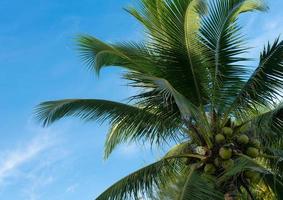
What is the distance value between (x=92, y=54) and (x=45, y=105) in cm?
144

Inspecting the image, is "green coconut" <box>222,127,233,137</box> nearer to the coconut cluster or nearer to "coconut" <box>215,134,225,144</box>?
the coconut cluster

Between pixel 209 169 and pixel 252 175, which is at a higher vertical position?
pixel 209 169

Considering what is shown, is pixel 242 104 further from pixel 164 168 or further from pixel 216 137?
pixel 164 168

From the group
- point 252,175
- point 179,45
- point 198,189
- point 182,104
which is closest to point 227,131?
point 252,175

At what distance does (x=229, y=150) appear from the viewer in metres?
10.7

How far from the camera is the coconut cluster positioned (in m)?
10.7

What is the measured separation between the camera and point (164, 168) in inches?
447

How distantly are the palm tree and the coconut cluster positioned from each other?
2 cm

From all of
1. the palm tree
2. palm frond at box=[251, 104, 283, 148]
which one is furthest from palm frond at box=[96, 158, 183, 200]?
palm frond at box=[251, 104, 283, 148]

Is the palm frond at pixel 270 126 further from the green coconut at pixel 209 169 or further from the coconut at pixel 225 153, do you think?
the green coconut at pixel 209 169

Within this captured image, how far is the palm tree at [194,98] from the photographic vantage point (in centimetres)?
1095

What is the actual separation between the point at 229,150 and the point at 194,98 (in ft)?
4.73

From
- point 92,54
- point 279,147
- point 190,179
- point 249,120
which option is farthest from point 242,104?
point 92,54

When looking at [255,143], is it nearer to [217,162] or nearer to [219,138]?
[219,138]
